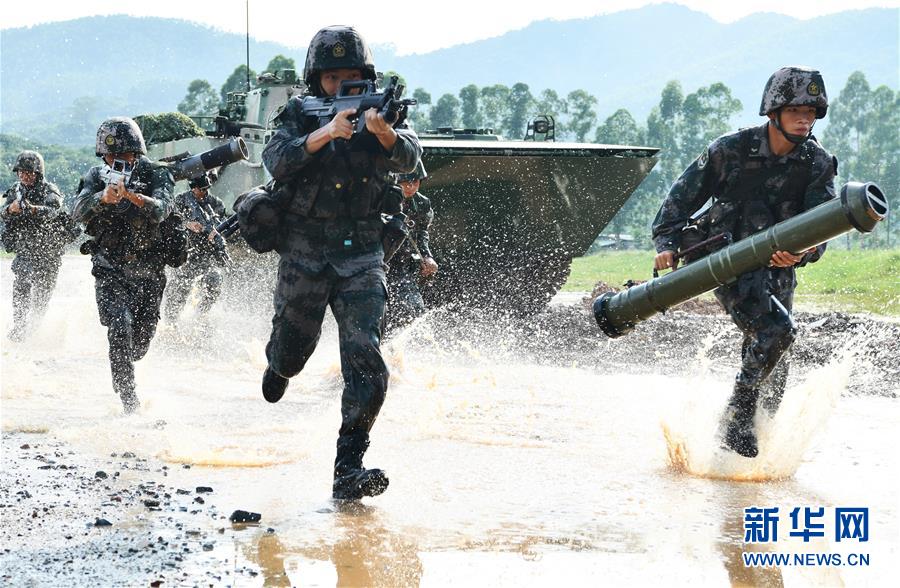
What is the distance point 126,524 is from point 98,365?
581cm

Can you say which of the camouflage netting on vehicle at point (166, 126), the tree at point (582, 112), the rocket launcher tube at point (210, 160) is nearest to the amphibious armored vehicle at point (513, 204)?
the camouflage netting on vehicle at point (166, 126)

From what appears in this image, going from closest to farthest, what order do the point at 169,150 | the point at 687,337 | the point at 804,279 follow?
the point at 687,337 < the point at 169,150 < the point at 804,279

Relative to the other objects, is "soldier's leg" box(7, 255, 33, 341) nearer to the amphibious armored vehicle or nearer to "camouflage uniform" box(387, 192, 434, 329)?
the amphibious armored vehicle

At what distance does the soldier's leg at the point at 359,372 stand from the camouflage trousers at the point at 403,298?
3.74 m

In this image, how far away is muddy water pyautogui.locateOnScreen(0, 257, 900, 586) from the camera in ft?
15.0

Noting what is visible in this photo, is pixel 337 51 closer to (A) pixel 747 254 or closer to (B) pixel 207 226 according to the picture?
(A) pixel 747 254

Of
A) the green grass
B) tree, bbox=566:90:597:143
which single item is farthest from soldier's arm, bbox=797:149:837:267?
tree, bbox=566:90:597:143

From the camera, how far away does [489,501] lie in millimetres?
5480

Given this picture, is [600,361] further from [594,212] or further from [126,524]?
[126,524]

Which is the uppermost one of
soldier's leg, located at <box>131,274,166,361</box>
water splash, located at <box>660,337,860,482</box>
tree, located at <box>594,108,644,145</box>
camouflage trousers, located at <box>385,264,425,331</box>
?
water splash, located at <box>660,337,860,482</box>

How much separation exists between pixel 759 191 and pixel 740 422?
104 cm

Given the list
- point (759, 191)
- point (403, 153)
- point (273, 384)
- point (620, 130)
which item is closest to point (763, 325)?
point (759, 191)

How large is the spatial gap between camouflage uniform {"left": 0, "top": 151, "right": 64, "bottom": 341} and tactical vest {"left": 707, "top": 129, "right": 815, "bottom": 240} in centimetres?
737

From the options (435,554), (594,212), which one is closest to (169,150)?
(594,212)
